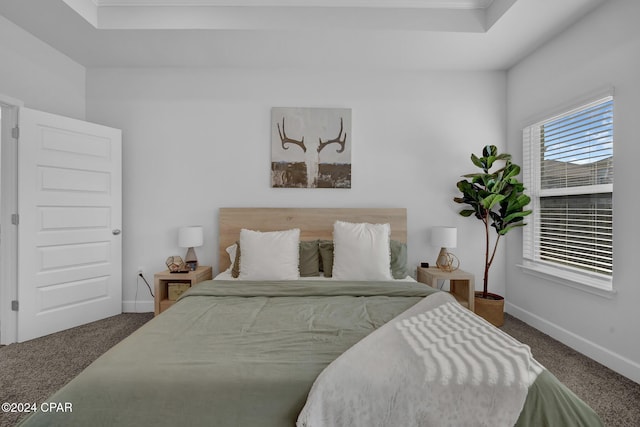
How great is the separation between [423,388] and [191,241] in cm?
263

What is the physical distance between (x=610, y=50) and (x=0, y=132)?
16.8 feet

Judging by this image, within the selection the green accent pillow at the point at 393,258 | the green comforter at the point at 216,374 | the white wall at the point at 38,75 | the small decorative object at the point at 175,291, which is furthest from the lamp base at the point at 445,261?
the white wall at the point at 38,75

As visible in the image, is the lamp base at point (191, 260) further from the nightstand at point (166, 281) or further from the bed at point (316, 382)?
the bed at point (316, 382)

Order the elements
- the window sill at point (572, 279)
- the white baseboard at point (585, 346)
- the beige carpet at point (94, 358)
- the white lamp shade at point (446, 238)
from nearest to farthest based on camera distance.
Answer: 1. the beige carpet at point (94, 358)
2. the white baseboard at point (585, 346)
3. the window sill at point (572, 279)
4. the white lamp shade at point (446, 238)

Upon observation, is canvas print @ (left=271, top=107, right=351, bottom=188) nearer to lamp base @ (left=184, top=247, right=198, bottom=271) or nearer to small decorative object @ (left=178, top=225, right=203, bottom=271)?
small decorative object @ (left=178, top=225, right=203, bottom=271)

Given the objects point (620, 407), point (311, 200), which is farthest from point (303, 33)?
point (620, 407)

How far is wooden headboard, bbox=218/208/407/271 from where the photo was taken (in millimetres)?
3330

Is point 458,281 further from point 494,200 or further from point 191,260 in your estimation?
point 191,260

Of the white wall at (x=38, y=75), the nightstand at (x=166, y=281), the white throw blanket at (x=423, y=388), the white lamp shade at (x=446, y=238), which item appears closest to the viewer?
the white throw blanket at (x=423, y=388)

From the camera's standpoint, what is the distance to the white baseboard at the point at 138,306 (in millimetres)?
3420

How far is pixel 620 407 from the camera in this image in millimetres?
1791

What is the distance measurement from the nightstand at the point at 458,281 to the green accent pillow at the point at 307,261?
1.11 m

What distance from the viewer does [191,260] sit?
10.3 feet

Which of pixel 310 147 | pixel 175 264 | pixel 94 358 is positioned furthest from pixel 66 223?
pixel 310 147
